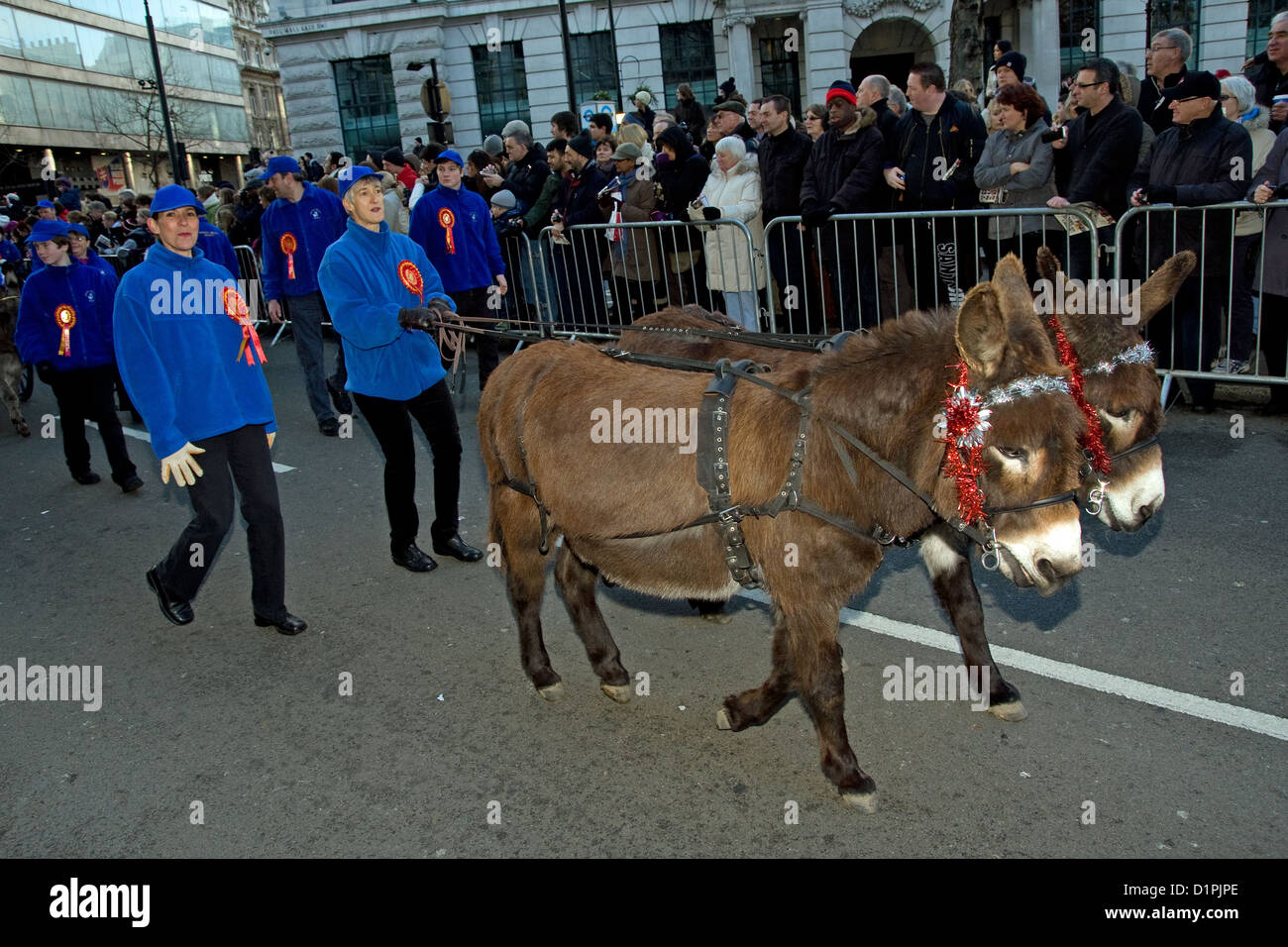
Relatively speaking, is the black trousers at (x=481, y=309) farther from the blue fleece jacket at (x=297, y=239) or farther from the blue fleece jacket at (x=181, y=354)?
the blue fleece jacket at (x=181, y=354)

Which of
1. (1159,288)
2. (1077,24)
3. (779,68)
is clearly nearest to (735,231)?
(1159,288)

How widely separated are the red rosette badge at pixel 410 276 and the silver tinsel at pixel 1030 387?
12.6 ft

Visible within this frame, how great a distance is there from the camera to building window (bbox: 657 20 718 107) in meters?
32.3

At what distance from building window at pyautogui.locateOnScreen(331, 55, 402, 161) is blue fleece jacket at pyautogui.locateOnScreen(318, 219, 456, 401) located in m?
31.3

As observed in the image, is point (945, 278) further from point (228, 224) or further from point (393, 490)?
point (228, 224)

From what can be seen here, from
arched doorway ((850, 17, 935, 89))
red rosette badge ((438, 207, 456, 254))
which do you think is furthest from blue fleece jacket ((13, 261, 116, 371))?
arched doorway ((850, 17, 935, 89))

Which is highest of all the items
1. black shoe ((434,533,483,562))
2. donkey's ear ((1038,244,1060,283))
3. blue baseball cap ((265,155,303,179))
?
blue baseball cap ((265,155,303,179))

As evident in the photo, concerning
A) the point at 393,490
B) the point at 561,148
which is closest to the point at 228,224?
the point at 561,148

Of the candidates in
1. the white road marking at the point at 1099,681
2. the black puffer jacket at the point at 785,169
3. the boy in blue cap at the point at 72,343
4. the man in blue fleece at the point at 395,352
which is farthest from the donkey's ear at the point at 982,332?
the boy in blue cap at the point at 72,343

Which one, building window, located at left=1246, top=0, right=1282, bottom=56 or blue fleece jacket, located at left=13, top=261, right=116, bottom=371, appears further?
building window, located at left=1246, top=0, right=1282, bottom=56

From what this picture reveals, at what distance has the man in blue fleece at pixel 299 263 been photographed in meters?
9.43

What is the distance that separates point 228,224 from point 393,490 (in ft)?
40.7

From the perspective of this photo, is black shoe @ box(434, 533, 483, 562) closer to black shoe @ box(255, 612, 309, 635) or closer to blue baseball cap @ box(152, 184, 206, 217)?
black shoe @ box(255, 612, 309, 635)

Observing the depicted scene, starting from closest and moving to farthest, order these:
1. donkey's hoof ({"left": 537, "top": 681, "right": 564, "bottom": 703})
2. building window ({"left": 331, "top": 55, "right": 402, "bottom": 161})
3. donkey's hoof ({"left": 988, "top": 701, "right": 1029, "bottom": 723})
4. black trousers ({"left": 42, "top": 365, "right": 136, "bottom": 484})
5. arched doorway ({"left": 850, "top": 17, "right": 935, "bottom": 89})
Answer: donkey's hoof ({"left": 988, "top": 701, "right": 1029, "bottom": 723}) → donkey's hoof ({"left": 537, "top": 681, "right": 564, "bottom": 703}) → black trousers ({"left": 42, "top": 365, "right": 136, "bottom": 484}) → arched doorway ({"left": 850, "top": 17, "right": 935, "bottom": 89}) → building window ({"left": 331, "top": 55, "right": 402, "bottom": 161})
